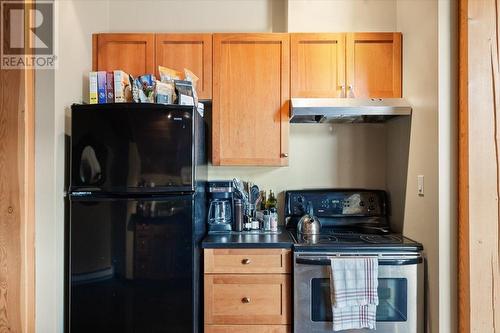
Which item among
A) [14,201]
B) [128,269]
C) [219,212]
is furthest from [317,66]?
[14,201]

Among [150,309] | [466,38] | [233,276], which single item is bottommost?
[150,309]

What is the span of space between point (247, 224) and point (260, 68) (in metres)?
1.13

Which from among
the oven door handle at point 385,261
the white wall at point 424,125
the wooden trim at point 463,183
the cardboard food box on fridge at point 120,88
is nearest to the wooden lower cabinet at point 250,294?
the oven door handle at point 385,261

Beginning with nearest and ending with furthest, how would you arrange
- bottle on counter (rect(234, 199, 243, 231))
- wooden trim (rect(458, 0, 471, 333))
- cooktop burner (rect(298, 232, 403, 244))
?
wooden trim (rect(458, 0, 471, 333)) → cooktop burner (rect(298, 232, 403, 244)) → bottle on counter (rect(234, 199, 243, 231))

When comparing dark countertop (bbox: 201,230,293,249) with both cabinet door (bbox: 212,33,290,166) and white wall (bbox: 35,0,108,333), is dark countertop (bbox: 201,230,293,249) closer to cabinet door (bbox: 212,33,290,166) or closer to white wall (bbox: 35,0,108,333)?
cabinet door (bbox: 212,33,290,166)

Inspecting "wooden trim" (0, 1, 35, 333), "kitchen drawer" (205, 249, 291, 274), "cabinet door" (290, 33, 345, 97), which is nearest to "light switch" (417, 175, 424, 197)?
"cabinet door" (290, 33, 345, 97)

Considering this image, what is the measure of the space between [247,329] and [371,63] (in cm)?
192

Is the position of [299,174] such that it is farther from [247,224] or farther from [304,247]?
[304,247]

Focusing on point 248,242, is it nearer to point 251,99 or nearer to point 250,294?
point 250,294

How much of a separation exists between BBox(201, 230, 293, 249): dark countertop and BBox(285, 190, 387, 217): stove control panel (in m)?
0.35

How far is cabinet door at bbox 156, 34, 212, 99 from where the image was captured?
212cm

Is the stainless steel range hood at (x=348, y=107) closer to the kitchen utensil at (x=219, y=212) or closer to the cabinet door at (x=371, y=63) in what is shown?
the cabinet door at (x=371, y=63)

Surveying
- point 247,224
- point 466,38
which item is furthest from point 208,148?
point 466,38

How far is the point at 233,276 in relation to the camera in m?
1.84
